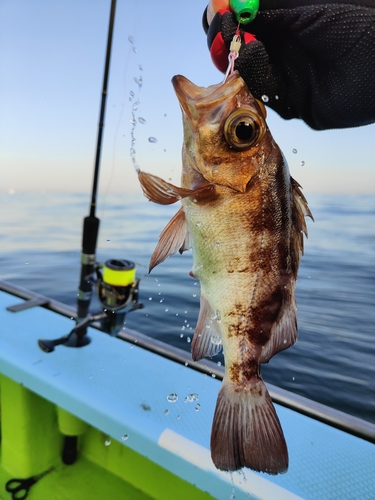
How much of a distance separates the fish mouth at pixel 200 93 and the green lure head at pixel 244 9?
7.1 inches

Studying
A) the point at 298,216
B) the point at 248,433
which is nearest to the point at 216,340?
the point at 248,433

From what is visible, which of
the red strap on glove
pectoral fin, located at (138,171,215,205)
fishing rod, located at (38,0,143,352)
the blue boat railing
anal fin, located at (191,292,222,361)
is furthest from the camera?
fishing rod, located at (38,0,143,352)

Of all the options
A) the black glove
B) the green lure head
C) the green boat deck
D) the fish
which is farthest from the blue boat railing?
the green lure head

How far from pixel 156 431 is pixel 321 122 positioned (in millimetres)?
1665

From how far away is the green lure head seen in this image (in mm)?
1142

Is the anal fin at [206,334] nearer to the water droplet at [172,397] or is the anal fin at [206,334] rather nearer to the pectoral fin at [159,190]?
the pectoral fin at [159,190]

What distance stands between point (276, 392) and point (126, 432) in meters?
1.02

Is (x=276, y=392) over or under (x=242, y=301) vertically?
under

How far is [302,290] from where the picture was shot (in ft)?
21.5

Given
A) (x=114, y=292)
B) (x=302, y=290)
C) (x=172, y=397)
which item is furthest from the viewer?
(x=302, y=290)

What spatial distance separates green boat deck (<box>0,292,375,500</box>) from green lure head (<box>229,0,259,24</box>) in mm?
1802

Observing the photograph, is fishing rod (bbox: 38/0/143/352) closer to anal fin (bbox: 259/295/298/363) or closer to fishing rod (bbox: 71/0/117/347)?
fishing rod (bbox: 71/0/117/347)

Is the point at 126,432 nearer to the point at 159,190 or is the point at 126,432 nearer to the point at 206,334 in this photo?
the point at 206,334

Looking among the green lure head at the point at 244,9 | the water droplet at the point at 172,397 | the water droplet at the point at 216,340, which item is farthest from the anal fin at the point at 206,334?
the water droplet at the point at 172,397
